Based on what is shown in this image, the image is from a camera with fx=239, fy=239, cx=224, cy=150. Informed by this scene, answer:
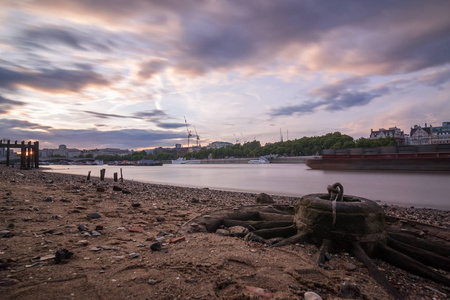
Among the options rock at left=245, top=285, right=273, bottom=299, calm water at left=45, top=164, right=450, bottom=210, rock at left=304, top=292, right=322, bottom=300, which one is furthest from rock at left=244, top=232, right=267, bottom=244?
calm water at left=45, top=164, right=450, bottom=210

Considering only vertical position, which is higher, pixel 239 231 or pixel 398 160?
pixel 398 160

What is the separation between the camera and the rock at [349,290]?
2.57 meters

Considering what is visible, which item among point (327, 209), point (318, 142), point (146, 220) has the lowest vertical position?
point (146, 220)

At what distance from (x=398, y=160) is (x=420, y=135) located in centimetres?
11825

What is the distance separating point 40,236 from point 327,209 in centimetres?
496

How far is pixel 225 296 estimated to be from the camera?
Answer: 247cm

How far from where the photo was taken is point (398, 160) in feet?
132

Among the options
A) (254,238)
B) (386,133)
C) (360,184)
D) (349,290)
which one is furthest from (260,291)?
(386,133)

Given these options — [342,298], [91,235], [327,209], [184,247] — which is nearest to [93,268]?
[184,247]

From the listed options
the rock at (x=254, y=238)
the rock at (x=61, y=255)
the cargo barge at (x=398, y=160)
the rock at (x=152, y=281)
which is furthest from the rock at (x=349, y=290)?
the cargo barge at (x=398, y=160)

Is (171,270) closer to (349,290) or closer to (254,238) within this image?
(254,238)

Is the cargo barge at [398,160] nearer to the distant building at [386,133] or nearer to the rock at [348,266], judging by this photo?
the rock at [348,266]

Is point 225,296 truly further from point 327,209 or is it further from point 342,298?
point 327,209

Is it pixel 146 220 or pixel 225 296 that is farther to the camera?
pixel 146 220
